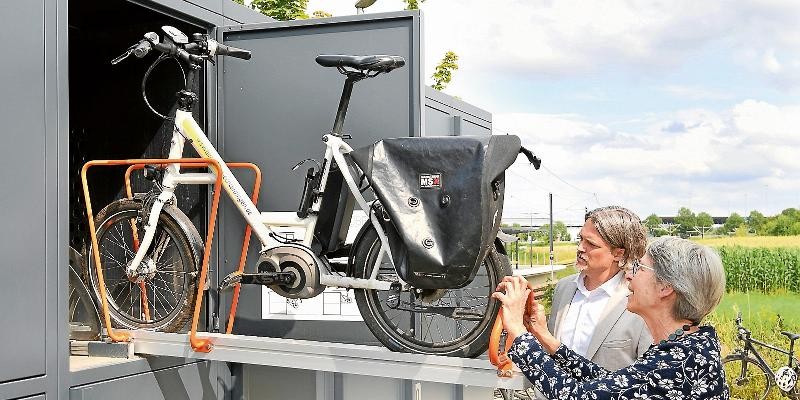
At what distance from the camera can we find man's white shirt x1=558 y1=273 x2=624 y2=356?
3.14m

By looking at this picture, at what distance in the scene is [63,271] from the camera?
3.57 m

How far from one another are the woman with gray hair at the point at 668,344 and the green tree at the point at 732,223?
10911 mm

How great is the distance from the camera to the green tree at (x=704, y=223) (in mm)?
13078

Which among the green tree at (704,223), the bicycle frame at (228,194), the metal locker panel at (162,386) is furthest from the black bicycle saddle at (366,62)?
the green tree at (704,223)

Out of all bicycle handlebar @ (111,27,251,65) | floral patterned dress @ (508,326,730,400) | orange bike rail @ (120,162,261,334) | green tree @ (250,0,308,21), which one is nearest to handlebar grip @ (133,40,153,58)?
bicycle handlebar @ (111,27,251,65)

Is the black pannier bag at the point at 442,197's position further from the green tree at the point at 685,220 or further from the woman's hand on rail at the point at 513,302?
the green tree at the point at 685,220

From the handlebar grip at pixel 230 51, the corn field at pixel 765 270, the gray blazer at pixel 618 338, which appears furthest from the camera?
the corn field at pixel 765 270

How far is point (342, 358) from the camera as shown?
3.55 m

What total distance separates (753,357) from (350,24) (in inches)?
237

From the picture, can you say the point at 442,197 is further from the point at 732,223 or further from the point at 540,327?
the point at 732,223

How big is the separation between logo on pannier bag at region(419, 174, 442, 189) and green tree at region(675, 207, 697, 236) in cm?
1037

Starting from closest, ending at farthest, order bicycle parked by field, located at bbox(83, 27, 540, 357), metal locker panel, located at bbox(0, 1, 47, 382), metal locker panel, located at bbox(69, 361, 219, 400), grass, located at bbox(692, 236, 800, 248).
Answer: bicycle parked by field, located at bbox(83, 27, 540, 357), metal locker panel, located at bbox(0, 1, 47, 382), metal locker panel, located at bbox(69, 361, 219, 400), grass, located at bbox(692, 236, 800, 248)

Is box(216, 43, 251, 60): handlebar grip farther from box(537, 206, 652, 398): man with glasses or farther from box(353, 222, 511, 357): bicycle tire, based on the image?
box(537, 206, 652, 398): man with glasses

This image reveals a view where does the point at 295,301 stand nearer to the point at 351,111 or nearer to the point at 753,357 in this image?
the point at 351,111
